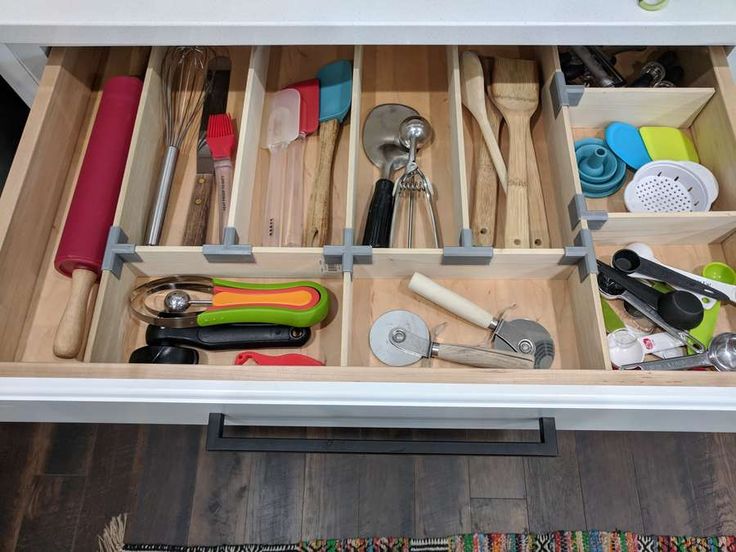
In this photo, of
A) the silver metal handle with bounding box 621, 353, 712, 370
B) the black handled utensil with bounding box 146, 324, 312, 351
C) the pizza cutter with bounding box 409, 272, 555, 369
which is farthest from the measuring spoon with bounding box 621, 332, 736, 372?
the black handled utensil with bounding box 146, 324, 312, 351

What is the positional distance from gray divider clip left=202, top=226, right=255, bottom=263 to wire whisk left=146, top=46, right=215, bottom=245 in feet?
0.43

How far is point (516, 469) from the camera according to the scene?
1.22m

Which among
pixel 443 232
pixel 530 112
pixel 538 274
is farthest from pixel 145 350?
pixel 530 112

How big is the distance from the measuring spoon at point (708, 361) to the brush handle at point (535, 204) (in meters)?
0.23

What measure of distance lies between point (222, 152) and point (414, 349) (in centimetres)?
46

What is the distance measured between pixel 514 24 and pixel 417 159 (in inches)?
12.2

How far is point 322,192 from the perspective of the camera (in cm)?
93

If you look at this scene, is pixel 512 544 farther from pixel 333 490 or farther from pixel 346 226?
pixel 346 226

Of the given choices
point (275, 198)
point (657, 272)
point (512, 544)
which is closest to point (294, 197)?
point (275, 198)

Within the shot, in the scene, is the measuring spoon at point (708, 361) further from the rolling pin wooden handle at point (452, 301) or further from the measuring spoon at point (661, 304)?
the rolling pin wooden handle at point (452, 301)

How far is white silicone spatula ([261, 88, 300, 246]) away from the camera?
924 millimetres

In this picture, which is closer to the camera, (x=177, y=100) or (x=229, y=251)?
(x=229, y=251)

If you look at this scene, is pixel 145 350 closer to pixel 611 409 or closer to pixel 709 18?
pixel 611 409

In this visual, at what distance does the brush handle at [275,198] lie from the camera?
35.8 inches
